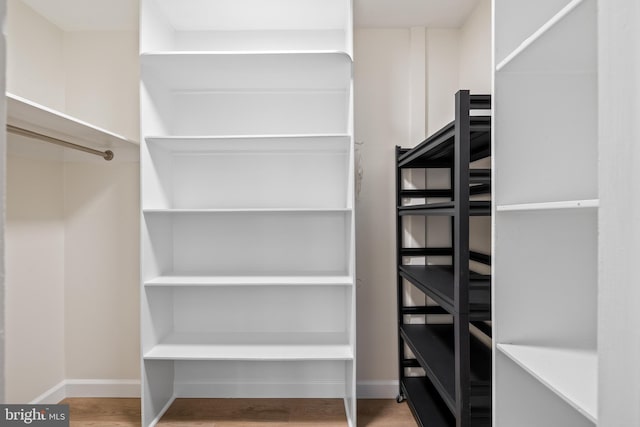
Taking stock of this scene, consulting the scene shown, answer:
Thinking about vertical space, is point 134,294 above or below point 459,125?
below

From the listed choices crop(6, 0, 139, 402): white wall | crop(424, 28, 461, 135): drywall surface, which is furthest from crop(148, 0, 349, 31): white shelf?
crop(424, 28, 461, 135): drywall surface

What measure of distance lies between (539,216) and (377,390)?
169 centimetres

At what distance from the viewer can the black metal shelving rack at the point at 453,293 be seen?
1315 millimetres

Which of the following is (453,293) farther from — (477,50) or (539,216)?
(477,50)

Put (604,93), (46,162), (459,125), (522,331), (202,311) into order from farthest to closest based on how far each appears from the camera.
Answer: (202,311)
(46,162)
(459,125)
(522,331)
(604,93)

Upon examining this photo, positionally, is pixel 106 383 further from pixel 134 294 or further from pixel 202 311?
pixel 202 311


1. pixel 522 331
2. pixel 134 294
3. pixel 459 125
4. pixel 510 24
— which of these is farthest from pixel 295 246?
pixel 510 24

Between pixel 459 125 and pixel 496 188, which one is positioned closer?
pixel 496 188

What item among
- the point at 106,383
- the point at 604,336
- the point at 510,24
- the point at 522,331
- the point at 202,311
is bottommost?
the point at 106,383

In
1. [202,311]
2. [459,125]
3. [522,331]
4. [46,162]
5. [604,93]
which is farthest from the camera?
[202,311]

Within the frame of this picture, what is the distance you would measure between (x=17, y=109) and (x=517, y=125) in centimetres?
170

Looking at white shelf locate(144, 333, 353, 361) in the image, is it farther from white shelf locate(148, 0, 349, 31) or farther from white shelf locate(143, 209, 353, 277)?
white shelf locate(148, 0, 349, 31)

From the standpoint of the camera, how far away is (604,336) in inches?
26.2

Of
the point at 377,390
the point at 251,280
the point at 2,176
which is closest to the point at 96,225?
the point at 251,280
